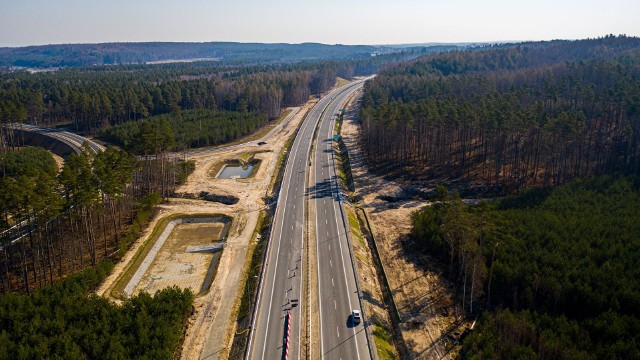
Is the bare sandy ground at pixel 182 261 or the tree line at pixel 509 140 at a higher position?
the tree line at pixel 509 140

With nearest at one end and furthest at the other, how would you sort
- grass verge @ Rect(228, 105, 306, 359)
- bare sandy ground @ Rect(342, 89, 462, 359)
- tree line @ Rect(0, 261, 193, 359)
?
tree line @ Rect(0, 261, 193, 359) < grass verge @ Rect(228, 105, 306, 359) < bare sandy ground @ Rect(342, 89, 462, 359)

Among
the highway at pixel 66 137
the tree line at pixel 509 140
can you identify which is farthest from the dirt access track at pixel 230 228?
the highway at pixel 66 137

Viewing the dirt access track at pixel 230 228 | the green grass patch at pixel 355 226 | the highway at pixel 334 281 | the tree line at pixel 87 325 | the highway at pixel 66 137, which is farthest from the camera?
the highway at pixel 66 137

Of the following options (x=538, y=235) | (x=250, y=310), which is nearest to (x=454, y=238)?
(x=538, y=235)

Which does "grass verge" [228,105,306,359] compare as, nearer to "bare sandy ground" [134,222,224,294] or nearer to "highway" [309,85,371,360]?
"bare sandy ground" [134,222,224,294]

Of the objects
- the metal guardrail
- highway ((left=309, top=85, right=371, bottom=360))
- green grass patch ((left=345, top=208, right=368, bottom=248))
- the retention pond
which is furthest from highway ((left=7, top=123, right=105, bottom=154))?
green grass patch ((left=345, top=208, right=368, bottom=248))

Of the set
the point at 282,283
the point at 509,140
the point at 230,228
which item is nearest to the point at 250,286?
the point at 282,283

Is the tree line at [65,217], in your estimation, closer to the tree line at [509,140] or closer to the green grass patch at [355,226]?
the green grass patch at [355,226]

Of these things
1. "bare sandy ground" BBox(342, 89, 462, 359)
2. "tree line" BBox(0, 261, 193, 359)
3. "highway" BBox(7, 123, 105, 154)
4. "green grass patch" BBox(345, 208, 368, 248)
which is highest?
"highway" BBox(7, 123, 105, 154)

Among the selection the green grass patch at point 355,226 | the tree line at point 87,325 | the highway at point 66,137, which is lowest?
the green grass patch at point 355,226
